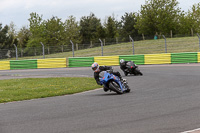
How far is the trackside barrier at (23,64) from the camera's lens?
32.2 meters

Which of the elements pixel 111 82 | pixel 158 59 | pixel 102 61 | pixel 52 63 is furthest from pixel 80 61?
pixel 111 82

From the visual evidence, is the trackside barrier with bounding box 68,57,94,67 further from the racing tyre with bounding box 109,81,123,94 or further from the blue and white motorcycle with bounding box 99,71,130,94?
the racing tyre with bounding box 109,81,123,94

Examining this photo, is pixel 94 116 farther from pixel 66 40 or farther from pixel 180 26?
pixel 66 40

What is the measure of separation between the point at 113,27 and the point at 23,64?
3351 centimetres

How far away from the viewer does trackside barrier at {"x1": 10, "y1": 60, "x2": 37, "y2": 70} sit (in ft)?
105

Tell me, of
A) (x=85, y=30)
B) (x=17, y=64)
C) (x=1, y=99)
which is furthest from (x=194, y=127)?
(x=85, y=30)

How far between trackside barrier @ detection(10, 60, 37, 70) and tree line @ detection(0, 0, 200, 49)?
806 inches

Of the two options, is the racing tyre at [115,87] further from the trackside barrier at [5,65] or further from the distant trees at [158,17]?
the distant trees at [158,17]

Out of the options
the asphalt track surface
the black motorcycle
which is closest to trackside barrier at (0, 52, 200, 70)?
the black motorcycle

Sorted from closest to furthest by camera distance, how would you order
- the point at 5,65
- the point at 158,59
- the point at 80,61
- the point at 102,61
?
the point at 158,59 < the point at 102,61 < the point at 80,61 < the point at 5,65

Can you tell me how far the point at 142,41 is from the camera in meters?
37.1

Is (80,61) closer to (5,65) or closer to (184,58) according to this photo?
(5,65)

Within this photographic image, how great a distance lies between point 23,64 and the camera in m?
32.5

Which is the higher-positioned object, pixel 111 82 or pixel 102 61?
pixel 102 61
